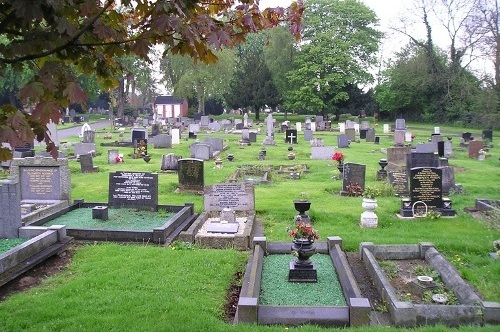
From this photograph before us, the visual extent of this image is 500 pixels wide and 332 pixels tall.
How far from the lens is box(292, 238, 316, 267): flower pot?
848 centimetres

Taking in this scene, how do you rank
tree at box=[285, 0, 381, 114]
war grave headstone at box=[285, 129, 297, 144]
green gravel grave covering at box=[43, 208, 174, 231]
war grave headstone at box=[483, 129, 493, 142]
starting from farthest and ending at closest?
tree at box=[285, 0, 381, 114] < war grave headstone at box=[483, 129, 493, 142] < war grave headstone at box=[285, 129, 297, 144] < green gravel grave covering at box=[43, 208, 174, 231]

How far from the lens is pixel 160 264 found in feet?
29.8

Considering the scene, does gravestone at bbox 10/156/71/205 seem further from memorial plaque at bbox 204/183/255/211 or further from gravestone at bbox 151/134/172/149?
gravestone at bbox 151/134/172/149

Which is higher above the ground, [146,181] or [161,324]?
[146,181]

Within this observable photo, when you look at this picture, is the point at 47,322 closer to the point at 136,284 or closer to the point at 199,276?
the point at 136,284

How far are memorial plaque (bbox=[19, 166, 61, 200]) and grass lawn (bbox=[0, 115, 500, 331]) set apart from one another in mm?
1554

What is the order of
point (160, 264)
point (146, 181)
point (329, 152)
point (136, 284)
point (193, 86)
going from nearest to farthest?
point (136, 284), point (160, 264), point (146, 181), point (329, 152), point (193, 86)

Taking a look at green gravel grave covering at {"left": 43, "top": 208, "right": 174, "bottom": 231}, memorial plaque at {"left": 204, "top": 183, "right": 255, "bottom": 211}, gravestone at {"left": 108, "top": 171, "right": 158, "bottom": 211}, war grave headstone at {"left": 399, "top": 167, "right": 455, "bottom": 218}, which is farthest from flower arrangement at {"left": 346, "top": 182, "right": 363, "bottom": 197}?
gravestone at {"left": 108, "top": 171, "right": 158, "bottom": 211}

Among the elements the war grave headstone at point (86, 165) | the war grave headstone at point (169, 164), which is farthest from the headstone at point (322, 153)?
the war grave headstone at point (86, 165)

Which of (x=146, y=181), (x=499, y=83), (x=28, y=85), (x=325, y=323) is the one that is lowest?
(x=325, y=323)

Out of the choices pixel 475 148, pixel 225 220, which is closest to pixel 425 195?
pixel 225 220

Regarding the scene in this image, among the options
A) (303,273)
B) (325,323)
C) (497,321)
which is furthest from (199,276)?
(497,321)

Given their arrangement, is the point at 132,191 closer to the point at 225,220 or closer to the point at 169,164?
the point at 225,220

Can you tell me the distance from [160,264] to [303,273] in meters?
2.59
